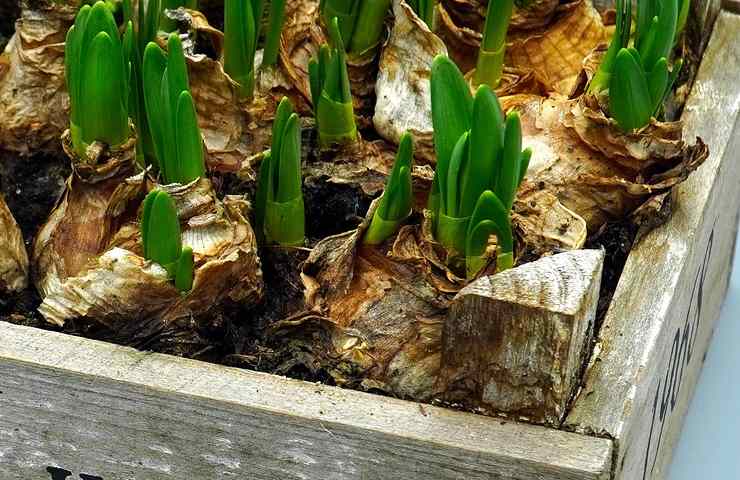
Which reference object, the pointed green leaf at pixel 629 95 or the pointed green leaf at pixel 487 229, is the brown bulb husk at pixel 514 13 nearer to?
the pointed green leaf at pixel 629 95

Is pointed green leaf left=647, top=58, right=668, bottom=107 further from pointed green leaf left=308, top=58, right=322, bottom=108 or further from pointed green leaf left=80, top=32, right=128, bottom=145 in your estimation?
pointed green leaf left=80, top=32, right=128, bottom=145

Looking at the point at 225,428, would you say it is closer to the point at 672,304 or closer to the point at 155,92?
the point at 155,92

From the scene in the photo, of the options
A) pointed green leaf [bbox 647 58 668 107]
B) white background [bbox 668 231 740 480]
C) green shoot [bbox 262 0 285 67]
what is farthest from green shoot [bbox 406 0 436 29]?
white background [bbox 668 231 740 480]

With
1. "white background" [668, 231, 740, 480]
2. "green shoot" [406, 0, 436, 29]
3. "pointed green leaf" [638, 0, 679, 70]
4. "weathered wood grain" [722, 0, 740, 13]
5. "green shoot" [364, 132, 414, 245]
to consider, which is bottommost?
"white background" [668, 231, 740, 480]

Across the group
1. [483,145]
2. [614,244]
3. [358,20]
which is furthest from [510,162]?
[358,20]

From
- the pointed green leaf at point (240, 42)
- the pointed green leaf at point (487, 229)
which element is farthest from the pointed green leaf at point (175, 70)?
the pointed green leaf at point (487, 229)

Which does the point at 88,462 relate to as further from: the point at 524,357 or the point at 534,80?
the point at 534,80
